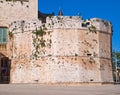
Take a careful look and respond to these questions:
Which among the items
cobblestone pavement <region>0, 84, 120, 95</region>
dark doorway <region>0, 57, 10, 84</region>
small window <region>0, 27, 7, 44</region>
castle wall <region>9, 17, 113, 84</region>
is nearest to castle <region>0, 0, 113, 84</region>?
castle wall <region>9, 17, 113, 84</region>

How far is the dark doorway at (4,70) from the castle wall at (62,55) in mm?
1998

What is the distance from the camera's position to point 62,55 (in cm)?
3117

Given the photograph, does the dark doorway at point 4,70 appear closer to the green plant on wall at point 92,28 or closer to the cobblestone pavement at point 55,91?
the green plant on wall at point 92,28

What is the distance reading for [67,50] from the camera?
103 ft

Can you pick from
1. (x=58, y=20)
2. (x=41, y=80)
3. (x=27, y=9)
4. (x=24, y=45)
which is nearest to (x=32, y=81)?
(x=41, y=80)

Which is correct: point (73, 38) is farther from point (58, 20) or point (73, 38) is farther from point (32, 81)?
point (32, 81)

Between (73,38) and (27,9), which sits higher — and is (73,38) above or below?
below

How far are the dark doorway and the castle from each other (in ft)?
1.69

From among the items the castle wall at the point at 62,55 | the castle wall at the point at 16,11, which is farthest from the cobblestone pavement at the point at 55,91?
the castle wall at the point at 16,11

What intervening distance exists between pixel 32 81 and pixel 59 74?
2.73 metres

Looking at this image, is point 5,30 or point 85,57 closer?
point 85,57

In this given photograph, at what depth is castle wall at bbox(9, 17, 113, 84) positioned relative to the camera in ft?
101

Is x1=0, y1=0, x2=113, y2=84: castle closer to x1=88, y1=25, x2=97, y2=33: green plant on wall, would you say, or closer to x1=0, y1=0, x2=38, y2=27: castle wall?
x1=88, y1=25, x2=97, y2=33: green plant on wall

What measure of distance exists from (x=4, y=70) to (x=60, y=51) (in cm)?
727
